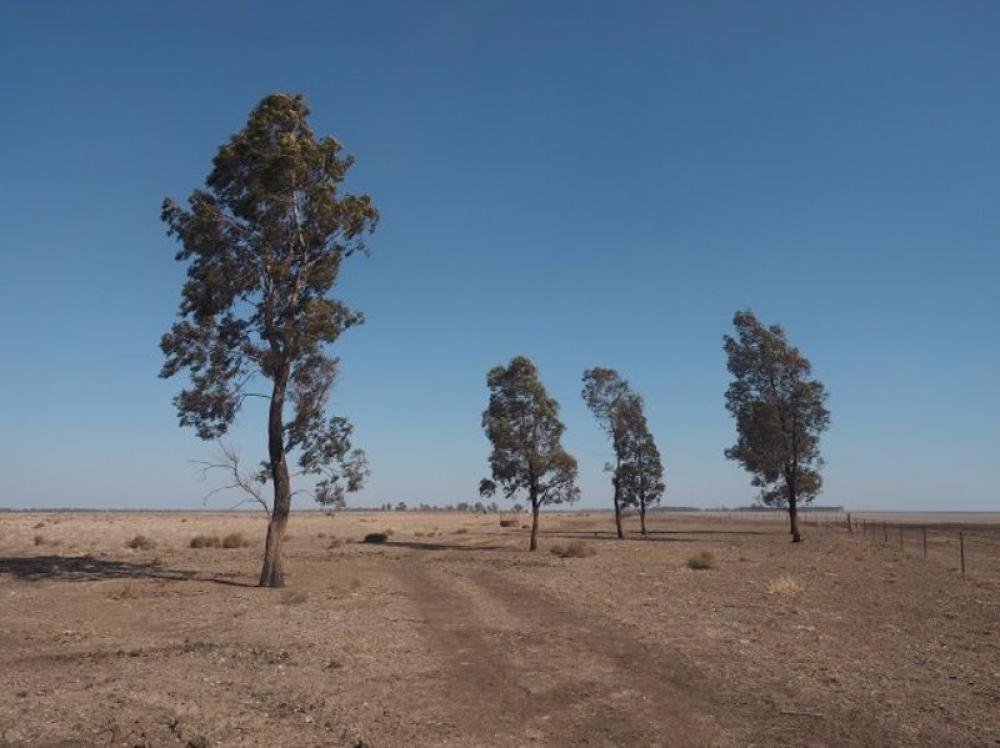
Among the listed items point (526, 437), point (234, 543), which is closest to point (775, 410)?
point (526, 437)

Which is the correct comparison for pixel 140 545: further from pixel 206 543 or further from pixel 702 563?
pixel 702 563

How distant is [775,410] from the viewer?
52969 mm

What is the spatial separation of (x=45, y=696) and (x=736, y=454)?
51.0 meters

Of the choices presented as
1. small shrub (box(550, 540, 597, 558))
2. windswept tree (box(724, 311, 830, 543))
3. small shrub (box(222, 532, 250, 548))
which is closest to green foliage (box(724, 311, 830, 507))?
windswept tree (box(724, 311, 830, 543))

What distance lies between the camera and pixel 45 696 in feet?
35.3

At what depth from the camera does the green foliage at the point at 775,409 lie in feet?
173

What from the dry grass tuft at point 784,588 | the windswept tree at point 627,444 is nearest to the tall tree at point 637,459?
the windswept tree at point 627,444

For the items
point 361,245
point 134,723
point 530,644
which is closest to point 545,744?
point 134,723

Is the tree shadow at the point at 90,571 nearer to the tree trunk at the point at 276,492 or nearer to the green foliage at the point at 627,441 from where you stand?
the tree trunk at the point at 276,492

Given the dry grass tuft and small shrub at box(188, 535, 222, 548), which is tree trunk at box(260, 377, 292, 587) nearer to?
the dry grass tuft

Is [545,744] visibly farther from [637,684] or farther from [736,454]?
[736,454]

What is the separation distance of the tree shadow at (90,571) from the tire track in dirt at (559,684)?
42.2 ft

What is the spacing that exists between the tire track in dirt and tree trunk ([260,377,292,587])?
25.9 feet

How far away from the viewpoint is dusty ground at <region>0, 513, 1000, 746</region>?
31.4ft
